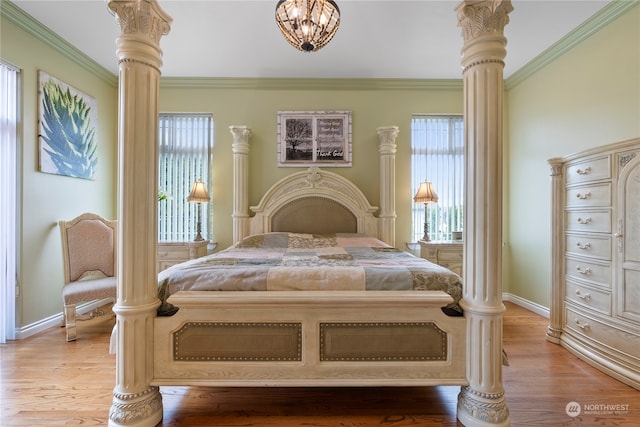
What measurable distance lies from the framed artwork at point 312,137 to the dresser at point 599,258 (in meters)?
2.26

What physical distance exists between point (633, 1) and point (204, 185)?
4.34 m

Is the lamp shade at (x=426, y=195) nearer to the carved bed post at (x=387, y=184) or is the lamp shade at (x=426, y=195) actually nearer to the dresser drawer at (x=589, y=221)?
the carved bed post at (x=387, y=184)

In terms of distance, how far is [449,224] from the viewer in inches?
160

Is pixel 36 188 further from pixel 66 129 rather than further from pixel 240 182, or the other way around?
pixel 240 182

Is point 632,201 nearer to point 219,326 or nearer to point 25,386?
point 219,326

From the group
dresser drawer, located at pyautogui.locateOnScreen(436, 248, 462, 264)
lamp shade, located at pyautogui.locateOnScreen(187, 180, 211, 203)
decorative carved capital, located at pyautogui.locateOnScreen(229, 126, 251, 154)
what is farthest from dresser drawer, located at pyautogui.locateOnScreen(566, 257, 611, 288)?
lamp shade, located at pyautogui.locateOnScreen(187, 180, 211, 203)

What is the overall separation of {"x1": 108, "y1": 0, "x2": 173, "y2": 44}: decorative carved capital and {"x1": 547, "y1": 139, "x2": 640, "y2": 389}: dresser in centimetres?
298

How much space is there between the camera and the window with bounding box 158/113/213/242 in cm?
404

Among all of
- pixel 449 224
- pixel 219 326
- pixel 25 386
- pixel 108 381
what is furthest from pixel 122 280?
pixel 449 224

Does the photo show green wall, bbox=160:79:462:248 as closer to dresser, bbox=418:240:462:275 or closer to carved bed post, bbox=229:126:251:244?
carved bed post, bbox=229:126:251:244

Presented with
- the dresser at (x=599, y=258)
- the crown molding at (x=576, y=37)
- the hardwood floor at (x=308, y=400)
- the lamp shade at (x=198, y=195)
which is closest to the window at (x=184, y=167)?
the lamp shade at (x=198, y=195)

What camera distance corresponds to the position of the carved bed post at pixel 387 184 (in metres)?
3.78

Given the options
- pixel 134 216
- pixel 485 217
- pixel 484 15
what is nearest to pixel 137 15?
pixel 134 216

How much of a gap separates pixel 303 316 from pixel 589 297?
2295 mm
